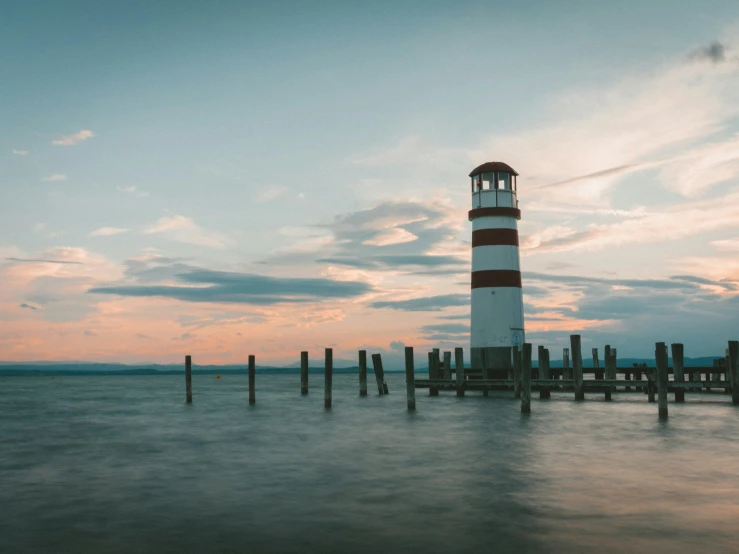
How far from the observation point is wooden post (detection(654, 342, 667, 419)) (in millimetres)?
20016

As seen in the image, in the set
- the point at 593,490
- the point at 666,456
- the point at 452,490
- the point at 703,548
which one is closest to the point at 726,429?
the point at 666,456

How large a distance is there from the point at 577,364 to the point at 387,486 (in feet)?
48.6

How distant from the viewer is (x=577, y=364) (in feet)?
81.8

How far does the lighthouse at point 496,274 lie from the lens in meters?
28.6

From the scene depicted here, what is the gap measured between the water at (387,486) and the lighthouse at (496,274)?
218 inches

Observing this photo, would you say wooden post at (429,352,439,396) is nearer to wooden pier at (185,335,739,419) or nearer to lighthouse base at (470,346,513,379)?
wooden pier at (185,335,739,419)

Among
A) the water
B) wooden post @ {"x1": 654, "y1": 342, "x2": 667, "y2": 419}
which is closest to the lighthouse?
the water

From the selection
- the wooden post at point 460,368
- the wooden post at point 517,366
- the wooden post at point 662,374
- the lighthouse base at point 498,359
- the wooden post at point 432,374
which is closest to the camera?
the wooden post at point 662,374

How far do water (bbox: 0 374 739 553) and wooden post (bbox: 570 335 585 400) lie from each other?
5.93ft

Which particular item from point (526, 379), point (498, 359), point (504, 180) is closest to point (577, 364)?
point (526, 379)

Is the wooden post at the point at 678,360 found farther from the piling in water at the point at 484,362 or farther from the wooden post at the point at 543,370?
the piling in water at the point at 484,362

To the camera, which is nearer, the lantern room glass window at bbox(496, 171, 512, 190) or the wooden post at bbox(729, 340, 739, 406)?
the wooden post at bbox(729, 340, 739, 406)

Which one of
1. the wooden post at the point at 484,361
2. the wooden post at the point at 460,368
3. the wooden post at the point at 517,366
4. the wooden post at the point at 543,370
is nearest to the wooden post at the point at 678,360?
the wooden post at the point at 543,370

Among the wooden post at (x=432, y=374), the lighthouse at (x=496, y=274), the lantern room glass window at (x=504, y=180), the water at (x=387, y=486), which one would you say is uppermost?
the lantern room glass window at (x=504, y=180)
